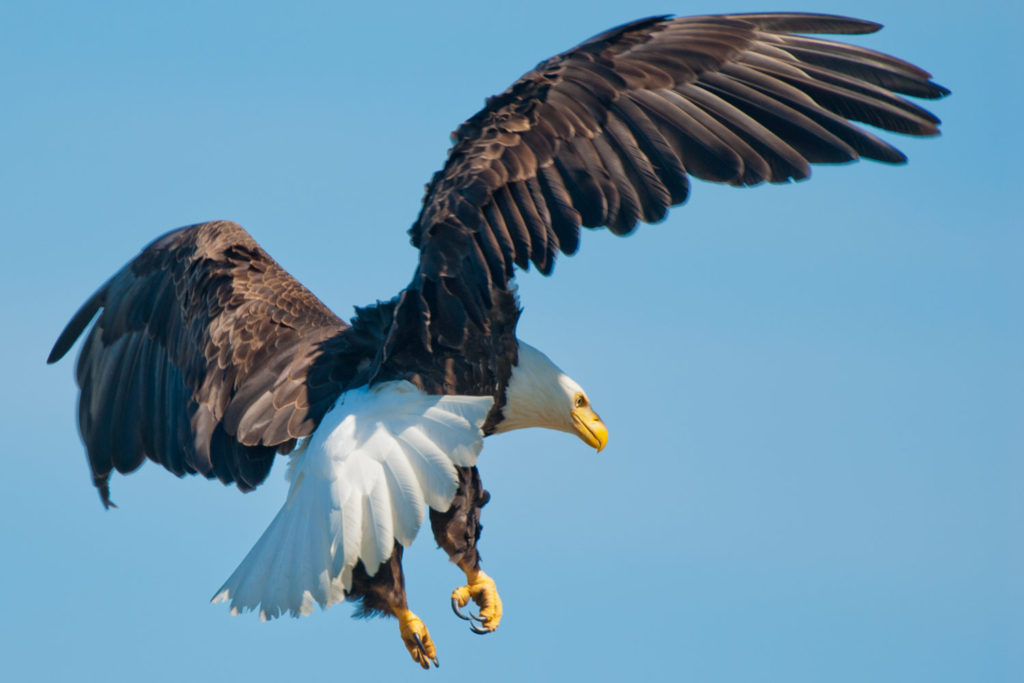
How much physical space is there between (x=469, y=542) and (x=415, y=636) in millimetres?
401

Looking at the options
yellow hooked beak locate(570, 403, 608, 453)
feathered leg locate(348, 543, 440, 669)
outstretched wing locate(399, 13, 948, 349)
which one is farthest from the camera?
yellow hooked beak locate(570, 403, 608, 453)

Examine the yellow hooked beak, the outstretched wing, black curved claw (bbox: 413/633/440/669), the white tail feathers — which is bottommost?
black curved claw (bbox: 413/633/440/669)

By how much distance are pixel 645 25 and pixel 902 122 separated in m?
0.98

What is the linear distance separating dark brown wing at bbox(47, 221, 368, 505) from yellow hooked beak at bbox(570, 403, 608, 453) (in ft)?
2.89

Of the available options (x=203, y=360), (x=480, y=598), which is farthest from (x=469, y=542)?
(x=203, y=360)

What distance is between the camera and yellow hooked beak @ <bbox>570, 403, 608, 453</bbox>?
6059mm

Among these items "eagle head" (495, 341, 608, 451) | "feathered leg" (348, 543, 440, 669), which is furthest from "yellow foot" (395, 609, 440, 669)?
"eagle head" (495, 341, 608, 451)

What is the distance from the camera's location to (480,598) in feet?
19.2

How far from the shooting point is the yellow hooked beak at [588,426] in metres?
6.06

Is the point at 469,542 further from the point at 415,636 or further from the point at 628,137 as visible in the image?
the point at 628,137

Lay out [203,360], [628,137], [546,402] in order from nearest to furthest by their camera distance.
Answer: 1. [628,137]
2. [546,402]
3. [203,360]

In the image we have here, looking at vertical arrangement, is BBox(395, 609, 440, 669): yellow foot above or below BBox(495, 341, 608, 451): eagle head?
below

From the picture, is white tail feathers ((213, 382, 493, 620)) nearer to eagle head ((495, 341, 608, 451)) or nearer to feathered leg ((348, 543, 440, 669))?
feathered leg ((348, 543, 440, 669))

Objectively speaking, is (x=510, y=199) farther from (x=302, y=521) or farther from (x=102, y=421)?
(x=102, y=421)
